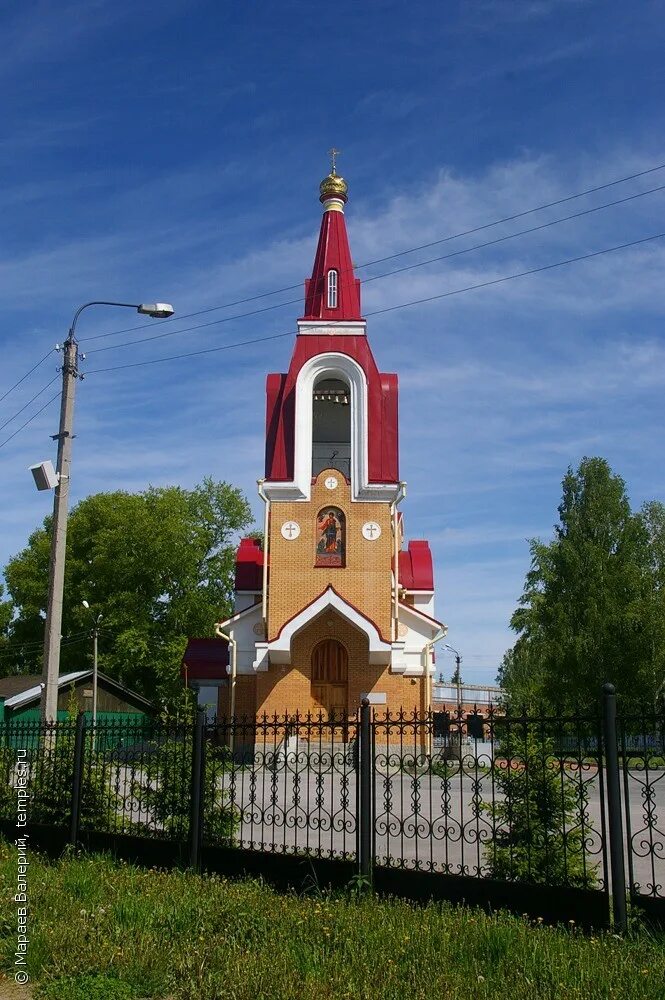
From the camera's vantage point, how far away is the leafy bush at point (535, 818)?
6.16m

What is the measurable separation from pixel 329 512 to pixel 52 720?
1228 centimetres

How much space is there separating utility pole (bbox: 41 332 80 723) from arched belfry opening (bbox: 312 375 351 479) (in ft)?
43.0

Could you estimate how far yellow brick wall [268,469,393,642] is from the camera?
73.3 feet

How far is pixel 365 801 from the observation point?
6.92 metres

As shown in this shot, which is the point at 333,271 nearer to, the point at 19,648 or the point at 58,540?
the point at 58,540

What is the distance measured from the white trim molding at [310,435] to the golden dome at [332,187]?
242 inches

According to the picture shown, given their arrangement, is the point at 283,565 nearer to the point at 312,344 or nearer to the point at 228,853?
the point at 312,344

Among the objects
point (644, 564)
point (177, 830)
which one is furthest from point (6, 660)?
point (177, 830)

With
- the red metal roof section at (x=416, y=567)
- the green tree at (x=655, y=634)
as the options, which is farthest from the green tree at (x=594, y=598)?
the red metal roof section at (x=416, y=567)

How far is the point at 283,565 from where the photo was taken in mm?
22562

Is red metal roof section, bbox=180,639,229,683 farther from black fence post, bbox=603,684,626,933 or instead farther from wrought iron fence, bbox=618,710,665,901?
black fence post, bbox=603,684,626,933

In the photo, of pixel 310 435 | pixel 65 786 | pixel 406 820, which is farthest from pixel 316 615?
pixel 406 820

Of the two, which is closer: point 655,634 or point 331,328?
point 331,328

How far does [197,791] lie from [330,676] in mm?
14582
